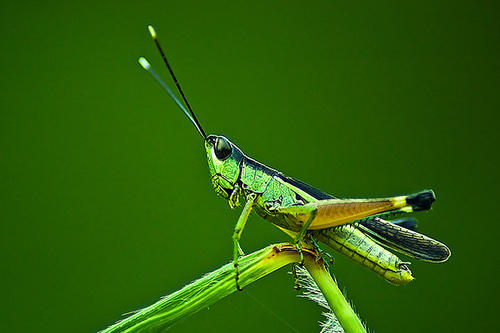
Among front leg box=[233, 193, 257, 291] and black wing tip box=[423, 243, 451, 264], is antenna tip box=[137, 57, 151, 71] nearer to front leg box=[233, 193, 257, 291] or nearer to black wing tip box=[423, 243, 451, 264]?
front leg box=[233, 193, 257, 291]

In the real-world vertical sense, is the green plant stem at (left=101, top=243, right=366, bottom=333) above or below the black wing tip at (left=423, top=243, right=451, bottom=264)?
above

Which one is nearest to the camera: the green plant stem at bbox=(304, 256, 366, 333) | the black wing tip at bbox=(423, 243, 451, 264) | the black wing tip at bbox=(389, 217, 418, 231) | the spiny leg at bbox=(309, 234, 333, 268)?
→ the green plant stem at bbox=(304, 256, 366, 333)

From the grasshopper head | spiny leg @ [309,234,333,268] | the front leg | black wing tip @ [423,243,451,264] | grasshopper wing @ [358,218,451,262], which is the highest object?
the grasshopper head

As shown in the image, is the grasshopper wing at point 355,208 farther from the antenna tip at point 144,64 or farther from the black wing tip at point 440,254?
the antenna tip at point 144,64

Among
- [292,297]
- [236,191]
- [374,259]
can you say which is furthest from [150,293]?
[374,259]

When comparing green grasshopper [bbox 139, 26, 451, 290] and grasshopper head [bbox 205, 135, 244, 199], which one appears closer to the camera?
green grasshopper [bbox 139, 26, 451, 290]

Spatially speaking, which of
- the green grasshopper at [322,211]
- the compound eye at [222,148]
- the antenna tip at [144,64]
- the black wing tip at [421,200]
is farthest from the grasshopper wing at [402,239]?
the antenna tip at [144,64]

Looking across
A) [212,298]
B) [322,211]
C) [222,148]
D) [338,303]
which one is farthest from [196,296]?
[222,148]

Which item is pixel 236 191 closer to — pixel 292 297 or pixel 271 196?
pixel 271 196

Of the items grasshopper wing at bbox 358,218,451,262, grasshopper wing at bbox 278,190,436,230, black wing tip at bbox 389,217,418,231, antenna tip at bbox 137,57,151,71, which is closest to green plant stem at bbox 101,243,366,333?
grasshopper wing at bbox 278,190,436,230
